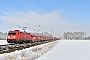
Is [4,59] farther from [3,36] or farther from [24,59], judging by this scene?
[3,36]

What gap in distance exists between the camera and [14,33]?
35.4 meters

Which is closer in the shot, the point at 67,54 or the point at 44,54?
the point at 67,54

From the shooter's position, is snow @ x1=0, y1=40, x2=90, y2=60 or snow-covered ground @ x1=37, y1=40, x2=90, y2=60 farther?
snow-covered ground @ x1=37, y1=40, x2=90, y2=60

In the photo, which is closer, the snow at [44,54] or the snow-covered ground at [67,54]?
the snow at [44,54]

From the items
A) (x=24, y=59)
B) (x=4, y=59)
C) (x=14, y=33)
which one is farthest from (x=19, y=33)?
(x=4, y=59)

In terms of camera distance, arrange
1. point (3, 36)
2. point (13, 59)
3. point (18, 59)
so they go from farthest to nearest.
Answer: point (3, 36), point (18, 59), point (13, 59)

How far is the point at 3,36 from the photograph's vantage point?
19850 centimetres

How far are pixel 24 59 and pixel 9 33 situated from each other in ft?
74.0

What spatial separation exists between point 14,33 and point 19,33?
1.16 meters

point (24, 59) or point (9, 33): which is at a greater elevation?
point (9, 33)

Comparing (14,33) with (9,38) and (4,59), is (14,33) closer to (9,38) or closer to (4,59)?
(9,38)

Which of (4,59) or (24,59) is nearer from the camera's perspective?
(4,59)

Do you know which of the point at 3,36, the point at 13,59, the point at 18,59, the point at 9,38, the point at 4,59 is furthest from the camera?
the point at 3,36

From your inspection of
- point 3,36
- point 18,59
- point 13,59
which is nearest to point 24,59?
point 18,59
